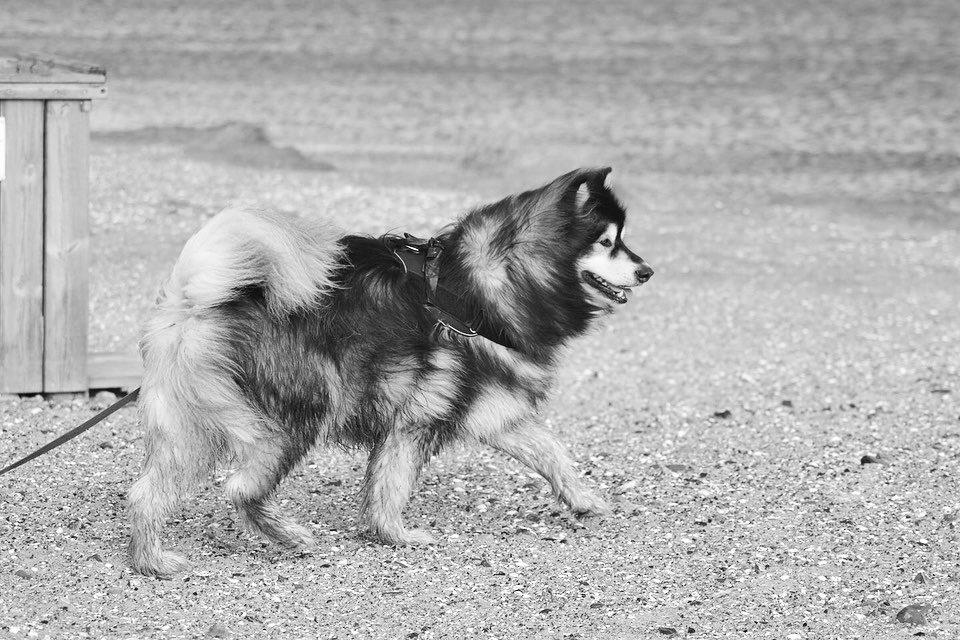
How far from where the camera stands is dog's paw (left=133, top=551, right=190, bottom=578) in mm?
5051

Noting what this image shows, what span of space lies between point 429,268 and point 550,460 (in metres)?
1.01

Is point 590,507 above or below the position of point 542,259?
below

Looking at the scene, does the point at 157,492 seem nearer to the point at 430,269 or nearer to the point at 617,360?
the point at 430,269

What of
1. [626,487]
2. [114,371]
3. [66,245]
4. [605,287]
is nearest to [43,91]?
[66,245]

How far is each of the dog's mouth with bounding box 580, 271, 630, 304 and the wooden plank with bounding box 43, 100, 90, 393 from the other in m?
2.87

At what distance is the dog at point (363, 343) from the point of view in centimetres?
495

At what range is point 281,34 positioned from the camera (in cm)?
2889

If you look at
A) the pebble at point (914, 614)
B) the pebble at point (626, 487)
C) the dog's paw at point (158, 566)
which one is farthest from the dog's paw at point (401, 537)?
the pebble at point (914, 614)

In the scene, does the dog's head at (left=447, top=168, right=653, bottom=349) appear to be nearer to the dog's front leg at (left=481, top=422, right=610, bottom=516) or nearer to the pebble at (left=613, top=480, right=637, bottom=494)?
the dog's front leg at (left=481, top=422, right=610, bottom=516)

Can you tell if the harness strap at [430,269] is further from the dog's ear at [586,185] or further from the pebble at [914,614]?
the pebble at [914,614]

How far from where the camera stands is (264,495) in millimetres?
5242

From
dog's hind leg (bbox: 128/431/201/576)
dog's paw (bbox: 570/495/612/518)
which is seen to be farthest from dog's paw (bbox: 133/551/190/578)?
dog's paw (bbox: 570/495/612/518)

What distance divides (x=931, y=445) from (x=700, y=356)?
2365 millimetres

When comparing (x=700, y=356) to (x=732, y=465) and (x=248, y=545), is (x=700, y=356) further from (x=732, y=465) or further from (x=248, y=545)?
(x=248, y=545)
